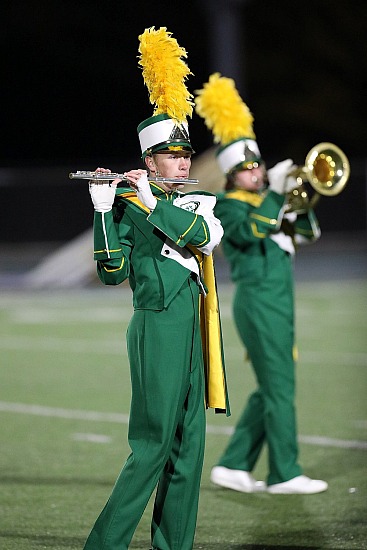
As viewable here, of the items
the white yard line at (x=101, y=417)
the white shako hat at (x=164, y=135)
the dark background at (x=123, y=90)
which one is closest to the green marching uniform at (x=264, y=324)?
the white yard line at (x=101, y=417)

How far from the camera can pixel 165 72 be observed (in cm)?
416

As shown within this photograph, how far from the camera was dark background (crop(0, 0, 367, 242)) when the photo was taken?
2775 centimetres

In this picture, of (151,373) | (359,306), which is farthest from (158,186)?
(359,306)

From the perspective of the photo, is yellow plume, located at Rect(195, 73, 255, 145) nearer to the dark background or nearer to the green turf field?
the green turf field

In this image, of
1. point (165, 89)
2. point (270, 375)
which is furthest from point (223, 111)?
point (165, 89)

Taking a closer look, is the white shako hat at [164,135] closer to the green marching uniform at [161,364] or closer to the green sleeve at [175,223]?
the green marching uniform at [161,364]

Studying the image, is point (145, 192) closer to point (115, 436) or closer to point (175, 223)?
point (175, 223)

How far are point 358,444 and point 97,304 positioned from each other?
28.7 ft

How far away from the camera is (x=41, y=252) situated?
26203 mm

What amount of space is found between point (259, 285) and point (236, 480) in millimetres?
988

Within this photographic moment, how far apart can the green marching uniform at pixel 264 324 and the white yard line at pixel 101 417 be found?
102 centimetres

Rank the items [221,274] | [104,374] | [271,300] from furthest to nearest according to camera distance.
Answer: [221,274], [104,374], [271,300]

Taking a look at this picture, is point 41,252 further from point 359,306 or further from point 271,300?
point 271,300

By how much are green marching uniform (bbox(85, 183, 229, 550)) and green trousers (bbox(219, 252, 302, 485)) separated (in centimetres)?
153
